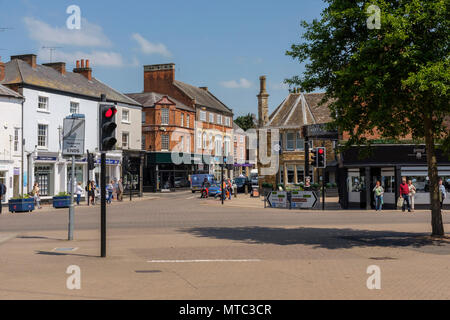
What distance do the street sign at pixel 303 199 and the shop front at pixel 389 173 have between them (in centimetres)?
260

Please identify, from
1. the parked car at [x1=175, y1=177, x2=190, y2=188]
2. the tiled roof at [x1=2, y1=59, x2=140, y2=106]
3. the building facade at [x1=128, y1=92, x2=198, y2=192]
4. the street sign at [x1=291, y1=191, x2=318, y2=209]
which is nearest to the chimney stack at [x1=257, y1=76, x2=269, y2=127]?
the building facade at [x1=128, y1=92, x2=198, y2=192]

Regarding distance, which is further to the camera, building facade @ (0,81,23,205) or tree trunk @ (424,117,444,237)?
building facade @ (0,81,23,205)

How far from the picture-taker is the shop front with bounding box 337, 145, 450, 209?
99.1 feet

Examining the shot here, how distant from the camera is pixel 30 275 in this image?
9.45 m

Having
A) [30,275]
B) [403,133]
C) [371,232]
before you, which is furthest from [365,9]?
[30,275]

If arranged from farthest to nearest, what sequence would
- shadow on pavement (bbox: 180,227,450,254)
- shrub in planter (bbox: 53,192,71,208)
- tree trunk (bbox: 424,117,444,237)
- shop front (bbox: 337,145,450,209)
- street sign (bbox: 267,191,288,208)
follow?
shrub in planter (bbox: 53,192,71,208)
street sign (bbox: 267,191,288,208)
shop front (bbox: 337,145,450,209)
tree trunk (bbox: 424,117,444,237)
shadow on pavement (bbox: 180,227,450,254)

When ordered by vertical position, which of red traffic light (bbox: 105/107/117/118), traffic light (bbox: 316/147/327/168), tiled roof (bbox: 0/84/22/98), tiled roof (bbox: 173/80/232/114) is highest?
tiled roof (bbox: 173/80/232/114)

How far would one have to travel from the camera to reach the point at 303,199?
3098cm

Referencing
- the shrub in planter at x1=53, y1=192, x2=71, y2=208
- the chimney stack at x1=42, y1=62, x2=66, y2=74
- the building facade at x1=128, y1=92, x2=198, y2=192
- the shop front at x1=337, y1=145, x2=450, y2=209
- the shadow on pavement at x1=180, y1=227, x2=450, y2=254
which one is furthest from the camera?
the building facade at x1=128, y1=92, x2=198, y2=192

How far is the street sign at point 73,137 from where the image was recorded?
1525cm

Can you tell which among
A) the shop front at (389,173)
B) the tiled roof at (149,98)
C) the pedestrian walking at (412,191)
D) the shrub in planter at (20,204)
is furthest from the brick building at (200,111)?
the pedestrian walking at (412,191)

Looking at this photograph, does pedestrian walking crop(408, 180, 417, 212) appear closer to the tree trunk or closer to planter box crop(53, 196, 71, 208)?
the tree trunk

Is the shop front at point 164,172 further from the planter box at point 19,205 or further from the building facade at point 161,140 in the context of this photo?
the planter box at point 19,205
